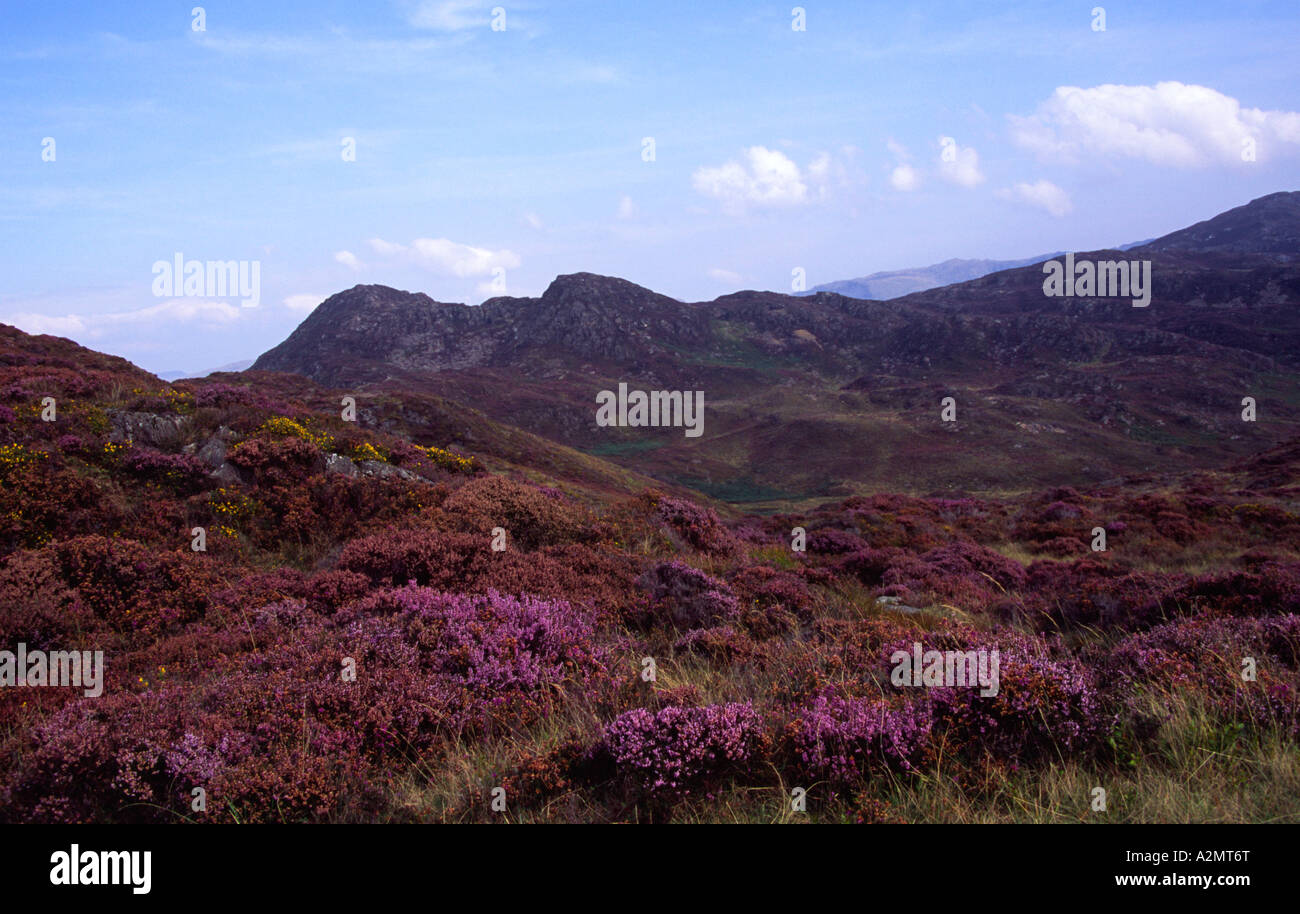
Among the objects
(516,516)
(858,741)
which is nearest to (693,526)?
(516,516)

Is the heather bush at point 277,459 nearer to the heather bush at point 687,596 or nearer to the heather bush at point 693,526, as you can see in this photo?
the heather bush at point 693,526

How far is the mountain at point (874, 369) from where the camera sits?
60656 millimetres

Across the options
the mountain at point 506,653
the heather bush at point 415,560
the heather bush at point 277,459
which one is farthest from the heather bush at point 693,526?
the heather bush at point 277,459

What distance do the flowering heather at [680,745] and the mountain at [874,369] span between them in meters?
38.8

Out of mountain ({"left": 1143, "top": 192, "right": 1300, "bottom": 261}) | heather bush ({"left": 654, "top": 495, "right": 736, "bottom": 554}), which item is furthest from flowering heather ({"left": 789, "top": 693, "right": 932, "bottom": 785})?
mountain ({"left": 1143, "top": 192, "right": 1300, "bottom": 261})

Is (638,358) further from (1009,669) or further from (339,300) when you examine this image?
(1009,669)

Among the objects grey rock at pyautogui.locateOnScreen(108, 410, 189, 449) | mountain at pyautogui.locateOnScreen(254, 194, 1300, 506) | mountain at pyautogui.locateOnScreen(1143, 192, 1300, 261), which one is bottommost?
grey rock at pyautogui.locateOnScreen(108, 410, 189, 449)

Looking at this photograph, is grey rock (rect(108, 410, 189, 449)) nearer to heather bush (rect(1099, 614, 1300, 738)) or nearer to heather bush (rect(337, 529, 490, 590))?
heather bush (rect(337, 529, 490, 590))

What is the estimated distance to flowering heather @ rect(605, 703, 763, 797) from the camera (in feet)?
11.0

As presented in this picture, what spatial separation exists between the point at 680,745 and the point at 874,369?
111694mm

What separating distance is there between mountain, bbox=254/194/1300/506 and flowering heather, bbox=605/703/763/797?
3875cm

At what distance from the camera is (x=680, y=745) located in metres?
3.45

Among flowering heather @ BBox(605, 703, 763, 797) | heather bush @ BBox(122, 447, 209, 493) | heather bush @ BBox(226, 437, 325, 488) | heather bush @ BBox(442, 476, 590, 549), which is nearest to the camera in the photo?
flowering heather @ BBox(605, 703, 763, 797)
